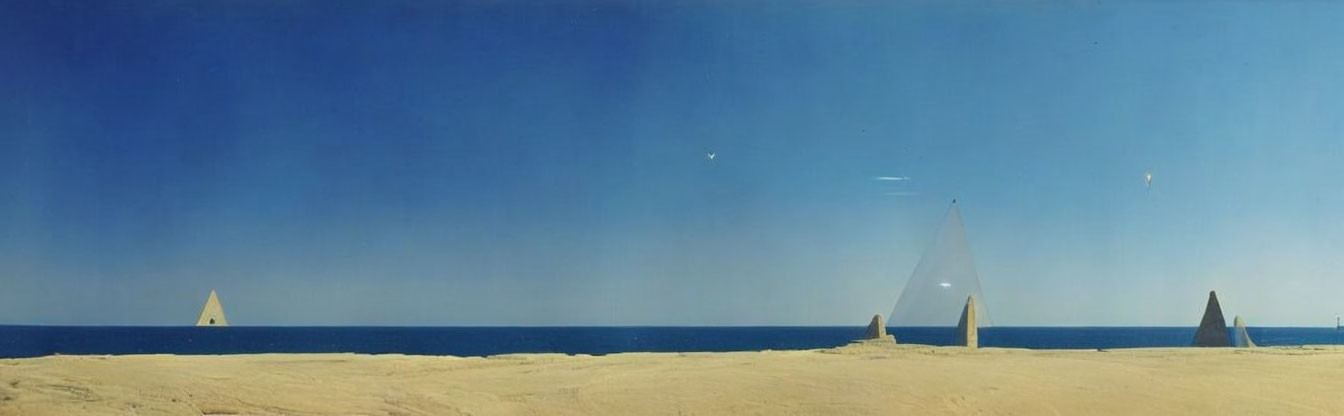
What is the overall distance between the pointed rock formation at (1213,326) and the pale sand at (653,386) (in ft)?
48.8

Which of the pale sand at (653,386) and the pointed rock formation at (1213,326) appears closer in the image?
the pale sand at (653,386)

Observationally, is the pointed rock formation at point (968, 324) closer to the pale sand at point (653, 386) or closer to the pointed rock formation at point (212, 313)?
the pale sand at point (653, 386)

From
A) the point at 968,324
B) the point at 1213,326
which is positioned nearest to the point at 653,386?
the point at 968,324

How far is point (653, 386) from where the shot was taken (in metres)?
14.5

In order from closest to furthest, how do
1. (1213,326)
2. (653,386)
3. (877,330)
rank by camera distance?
(653,386), (1213,326), (877,330)

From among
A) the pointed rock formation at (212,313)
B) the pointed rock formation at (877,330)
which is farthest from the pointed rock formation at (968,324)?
Result: the pointed rock formation at (212,313)

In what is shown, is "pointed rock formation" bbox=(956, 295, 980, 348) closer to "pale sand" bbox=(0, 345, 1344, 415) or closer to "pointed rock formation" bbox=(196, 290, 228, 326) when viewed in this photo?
"pale sand" bbox=(0, 345, 1344, 415)

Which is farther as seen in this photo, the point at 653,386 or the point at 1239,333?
the point at 1239,333

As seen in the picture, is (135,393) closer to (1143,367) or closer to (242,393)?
(242,393)

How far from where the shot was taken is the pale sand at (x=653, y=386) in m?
12.7

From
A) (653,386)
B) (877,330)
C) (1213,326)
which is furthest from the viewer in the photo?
(877,330)

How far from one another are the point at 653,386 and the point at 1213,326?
26.0m

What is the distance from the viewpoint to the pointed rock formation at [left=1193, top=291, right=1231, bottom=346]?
106 ft

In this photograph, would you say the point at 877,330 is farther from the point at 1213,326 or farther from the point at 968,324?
the point at 1213,326
